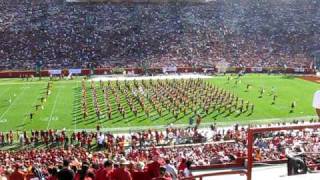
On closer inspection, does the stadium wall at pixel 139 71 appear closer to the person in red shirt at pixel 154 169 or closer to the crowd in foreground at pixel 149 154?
the crowd in foreground at pixel 149 154

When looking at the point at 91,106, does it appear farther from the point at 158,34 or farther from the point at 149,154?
the point at 158,34

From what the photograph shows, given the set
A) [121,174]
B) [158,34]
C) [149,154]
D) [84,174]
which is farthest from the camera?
[158,34]

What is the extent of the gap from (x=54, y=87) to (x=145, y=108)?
13311 mm

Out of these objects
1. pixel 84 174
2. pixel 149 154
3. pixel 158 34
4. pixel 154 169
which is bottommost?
pixel 149 154

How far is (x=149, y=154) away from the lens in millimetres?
18391

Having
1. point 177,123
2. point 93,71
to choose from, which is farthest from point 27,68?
point 177,123

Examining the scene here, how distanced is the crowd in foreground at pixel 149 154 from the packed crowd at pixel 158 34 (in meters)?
31.2

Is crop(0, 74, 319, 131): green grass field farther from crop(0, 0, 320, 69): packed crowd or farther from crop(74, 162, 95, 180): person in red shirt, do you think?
crop(74, 162, 95, 180): person in red shirt

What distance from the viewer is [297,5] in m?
72.1

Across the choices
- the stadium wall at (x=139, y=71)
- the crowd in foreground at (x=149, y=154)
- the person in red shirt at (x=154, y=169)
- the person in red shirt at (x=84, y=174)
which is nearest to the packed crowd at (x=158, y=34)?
the stadium wall at (x=139, y=71)

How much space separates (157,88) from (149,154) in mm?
21878

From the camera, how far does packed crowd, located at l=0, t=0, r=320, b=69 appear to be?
5875cm

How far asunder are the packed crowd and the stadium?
143mm

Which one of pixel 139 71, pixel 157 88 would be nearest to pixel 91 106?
pixel 157 88
